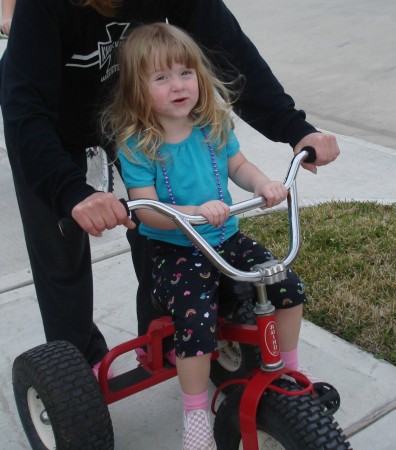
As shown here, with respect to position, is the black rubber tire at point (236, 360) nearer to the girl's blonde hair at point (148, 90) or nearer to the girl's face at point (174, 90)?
the girl's blonde hair at point (148, 90)

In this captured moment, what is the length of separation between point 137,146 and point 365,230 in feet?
6.25

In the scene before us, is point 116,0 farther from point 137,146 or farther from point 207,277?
point 207,277

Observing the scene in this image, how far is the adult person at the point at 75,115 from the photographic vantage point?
216 cm

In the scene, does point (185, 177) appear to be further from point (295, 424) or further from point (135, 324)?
point (135, 324)

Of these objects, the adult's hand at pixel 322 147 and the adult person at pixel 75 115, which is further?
the adult's hand at pixel 322 147

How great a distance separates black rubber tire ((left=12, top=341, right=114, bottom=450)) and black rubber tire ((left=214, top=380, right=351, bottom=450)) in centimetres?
43

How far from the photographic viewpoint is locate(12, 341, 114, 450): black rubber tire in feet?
7.50

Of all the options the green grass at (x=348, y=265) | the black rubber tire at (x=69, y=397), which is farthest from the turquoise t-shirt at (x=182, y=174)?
the green grass at (x=348, y=265)

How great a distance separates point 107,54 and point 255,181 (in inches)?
23.8

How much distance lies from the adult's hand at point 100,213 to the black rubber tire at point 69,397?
59 centimetres

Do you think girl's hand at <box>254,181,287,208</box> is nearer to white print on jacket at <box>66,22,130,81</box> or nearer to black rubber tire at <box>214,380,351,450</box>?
black rubber tire at <box>214,380,351,450</box>

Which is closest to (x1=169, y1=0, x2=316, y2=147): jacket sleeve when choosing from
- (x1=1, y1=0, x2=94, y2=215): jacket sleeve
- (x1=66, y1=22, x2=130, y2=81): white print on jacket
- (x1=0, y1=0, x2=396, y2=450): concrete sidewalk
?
(x1=66, y1=22, x2=130, y2=81): white print on jacket

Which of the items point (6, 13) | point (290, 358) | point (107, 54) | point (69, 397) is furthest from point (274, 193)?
point (6, 13)

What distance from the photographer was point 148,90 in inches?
92.8
